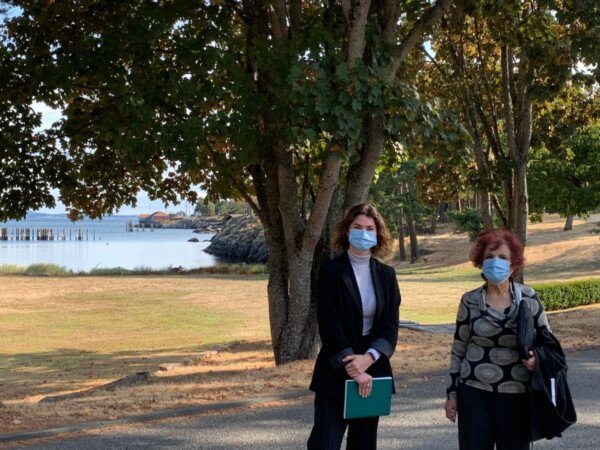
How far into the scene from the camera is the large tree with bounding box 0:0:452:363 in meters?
9.97

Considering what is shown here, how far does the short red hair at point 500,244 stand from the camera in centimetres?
435

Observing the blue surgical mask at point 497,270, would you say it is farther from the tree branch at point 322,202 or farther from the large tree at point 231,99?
the tree branch at point 322,202

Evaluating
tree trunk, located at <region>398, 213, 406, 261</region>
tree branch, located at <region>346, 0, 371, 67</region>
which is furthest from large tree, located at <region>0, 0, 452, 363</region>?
tree trunk, located at <region>398, 213, 406, 261</region>

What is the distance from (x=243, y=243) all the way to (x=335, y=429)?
98916 mm

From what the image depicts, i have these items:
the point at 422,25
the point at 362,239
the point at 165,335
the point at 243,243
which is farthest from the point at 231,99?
the point at 243,243

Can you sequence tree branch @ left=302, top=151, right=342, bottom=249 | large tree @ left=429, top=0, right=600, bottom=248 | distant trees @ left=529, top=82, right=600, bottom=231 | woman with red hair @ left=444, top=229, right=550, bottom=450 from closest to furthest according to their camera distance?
woman with red hair @ left=444, top=229, right=550, bottom=450 → tree branch @ left=302, top=151, right=342, bottom=249 → large tree @ left=429, top=0, right=600, bottom=248 → distant trees @ left=529, top=82, right=600, bottom=231

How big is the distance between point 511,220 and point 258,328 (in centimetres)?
983

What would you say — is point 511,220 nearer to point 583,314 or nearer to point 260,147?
point 583,314

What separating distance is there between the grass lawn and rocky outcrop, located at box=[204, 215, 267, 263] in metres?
40.9

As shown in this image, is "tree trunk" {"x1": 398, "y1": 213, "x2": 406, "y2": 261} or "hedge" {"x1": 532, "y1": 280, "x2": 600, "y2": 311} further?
"tree trunk" {"x1": 398, "y1": 213, "x2": 406, "y2": 261}

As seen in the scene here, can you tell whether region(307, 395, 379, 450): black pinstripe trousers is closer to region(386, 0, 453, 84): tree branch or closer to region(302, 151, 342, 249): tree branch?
region(302, 151, 342, 249): tree branch

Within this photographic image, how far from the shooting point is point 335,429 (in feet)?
14.8

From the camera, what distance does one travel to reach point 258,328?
23875 millimetres

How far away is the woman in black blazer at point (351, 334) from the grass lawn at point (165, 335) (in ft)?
12.6
